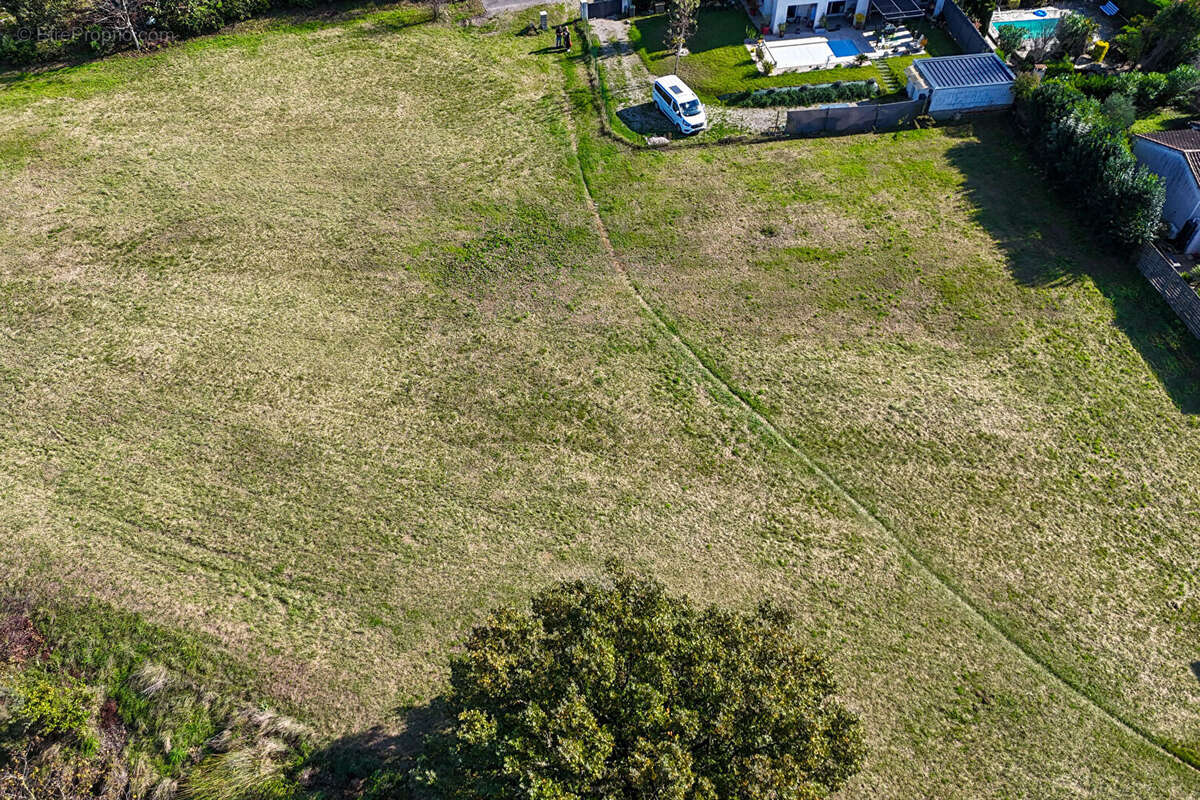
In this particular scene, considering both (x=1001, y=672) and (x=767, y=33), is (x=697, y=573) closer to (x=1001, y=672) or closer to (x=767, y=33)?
(x=1001, y=672)

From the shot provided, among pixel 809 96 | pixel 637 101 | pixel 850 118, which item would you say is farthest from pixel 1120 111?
pixel 637 101

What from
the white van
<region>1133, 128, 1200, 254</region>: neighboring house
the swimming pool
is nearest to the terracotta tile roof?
<region>1133, 128, 1200, 254</region>: neighboring house

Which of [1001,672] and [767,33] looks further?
[767,33]

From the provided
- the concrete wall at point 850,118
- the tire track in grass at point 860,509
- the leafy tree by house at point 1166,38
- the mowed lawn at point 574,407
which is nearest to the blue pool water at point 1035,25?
the leafy tree by house at point 1166,38

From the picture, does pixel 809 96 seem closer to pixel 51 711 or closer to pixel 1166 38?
pixel 1166 38

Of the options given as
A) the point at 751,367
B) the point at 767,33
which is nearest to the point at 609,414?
the point at 751,367

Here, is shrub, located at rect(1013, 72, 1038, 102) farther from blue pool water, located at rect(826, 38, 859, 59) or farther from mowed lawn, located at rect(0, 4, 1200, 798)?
blue pool water, located at rect(826, 38, 859, 59)

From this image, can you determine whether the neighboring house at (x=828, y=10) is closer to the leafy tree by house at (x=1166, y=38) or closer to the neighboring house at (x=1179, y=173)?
the leafy tree by house at (x=1166, y=38)
